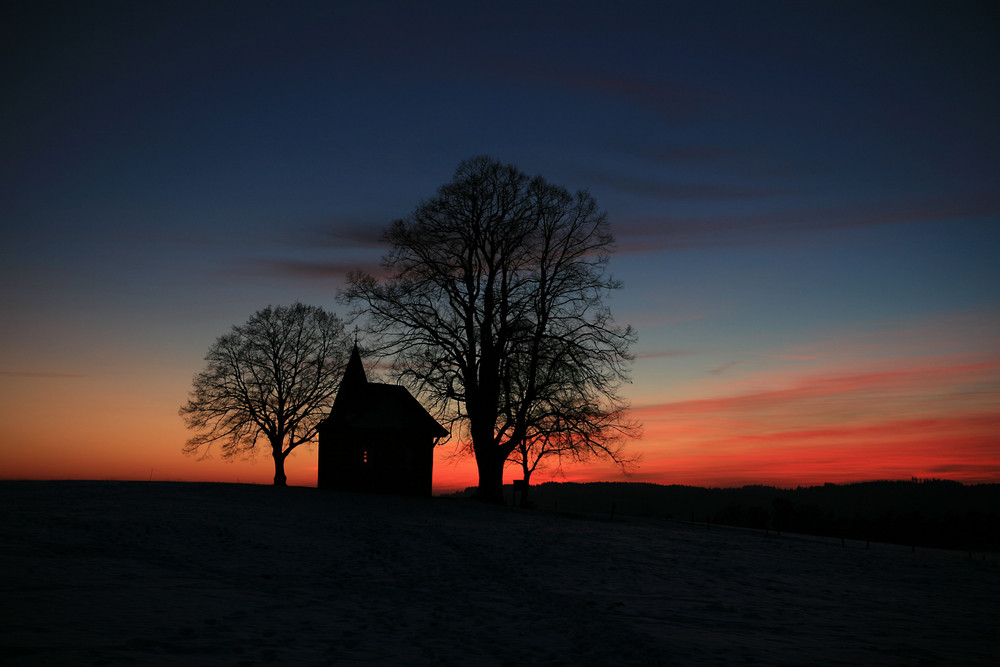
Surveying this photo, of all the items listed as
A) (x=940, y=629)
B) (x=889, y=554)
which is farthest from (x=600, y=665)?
(x=889, y=554)

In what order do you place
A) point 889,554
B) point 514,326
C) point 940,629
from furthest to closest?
point 514,326
point 889,554
point 940,629

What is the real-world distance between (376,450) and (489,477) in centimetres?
798

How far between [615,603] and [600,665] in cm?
438

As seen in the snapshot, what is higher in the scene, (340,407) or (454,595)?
(340,407)

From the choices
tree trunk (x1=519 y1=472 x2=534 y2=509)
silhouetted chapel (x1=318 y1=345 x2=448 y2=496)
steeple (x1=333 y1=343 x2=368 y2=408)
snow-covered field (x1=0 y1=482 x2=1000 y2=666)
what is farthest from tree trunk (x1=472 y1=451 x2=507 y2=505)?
steeple (x1=333 y1=343 x2=368 y2=408)

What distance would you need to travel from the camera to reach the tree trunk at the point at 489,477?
35.6 m

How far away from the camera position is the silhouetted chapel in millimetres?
40125

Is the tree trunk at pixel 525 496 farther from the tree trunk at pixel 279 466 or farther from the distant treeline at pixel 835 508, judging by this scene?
the tree trunk at pixel 279 466

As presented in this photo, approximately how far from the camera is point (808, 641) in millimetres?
12109

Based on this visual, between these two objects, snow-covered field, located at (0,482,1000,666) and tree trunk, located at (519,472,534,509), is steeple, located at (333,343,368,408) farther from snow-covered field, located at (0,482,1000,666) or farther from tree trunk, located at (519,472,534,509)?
snow-covered field, located at (0,482,1000,666)

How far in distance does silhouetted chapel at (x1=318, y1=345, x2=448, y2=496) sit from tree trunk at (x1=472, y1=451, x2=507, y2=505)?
18.4 feet

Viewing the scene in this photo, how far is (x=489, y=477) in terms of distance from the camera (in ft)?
118

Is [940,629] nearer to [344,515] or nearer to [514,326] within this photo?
[344,515]

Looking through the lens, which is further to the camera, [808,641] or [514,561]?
[514,561]
